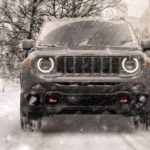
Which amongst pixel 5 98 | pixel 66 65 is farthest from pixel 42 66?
pixel 5 98

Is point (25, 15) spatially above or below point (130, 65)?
below

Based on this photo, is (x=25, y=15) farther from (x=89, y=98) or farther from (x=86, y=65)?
(x=89, y=98)

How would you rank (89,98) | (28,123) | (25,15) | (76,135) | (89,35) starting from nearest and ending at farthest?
(89,98)
(76,135)
(28,123)
(89,35)
(25,15)

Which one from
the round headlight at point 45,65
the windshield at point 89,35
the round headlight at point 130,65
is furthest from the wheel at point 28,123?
the round headlight at point 130,65

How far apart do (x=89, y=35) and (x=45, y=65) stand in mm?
1328

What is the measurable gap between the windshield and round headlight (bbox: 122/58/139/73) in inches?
27.8

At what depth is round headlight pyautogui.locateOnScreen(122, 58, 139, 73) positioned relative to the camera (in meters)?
6.05

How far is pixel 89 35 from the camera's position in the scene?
23.4 ft

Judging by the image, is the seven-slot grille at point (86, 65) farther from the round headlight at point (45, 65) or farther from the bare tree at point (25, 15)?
the bare tree at point (25, 15)

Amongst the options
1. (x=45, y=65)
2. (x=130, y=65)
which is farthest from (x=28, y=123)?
(x=130, y=65)

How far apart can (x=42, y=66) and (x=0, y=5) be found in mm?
22848

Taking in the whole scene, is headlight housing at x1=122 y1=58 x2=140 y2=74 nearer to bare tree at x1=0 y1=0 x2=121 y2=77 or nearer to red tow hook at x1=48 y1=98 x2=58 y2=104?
Result: red tow hook at x1=48 y1=98 x2=58 y2=104

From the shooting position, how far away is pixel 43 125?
7129 mm

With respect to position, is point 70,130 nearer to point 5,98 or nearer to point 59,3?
point 5,98
